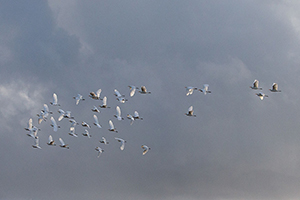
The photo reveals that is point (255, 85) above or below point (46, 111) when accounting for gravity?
above

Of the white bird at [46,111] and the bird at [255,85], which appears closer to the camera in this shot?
the bird at [255,85]

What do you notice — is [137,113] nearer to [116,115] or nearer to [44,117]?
[116,115]

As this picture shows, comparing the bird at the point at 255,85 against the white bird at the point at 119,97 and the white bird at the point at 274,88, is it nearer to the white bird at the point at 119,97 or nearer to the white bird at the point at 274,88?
the white bird at the point at 274,88

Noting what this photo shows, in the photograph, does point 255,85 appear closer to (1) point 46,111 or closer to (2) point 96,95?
(2) point 96,95

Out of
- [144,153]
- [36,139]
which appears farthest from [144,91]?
[36,139]

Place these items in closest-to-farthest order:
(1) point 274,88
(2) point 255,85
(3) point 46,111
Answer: (1) point 274,88, (2) point 255,85, (3) point 46,111

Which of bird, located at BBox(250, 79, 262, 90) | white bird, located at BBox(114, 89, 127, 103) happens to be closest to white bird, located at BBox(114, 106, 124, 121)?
white bird, located at BBox(114, 89, 127, 103)

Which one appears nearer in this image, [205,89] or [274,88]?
[274,88]

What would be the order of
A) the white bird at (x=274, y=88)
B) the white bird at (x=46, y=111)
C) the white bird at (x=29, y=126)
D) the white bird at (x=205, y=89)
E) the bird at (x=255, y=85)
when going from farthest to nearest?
1. the white bird at (x=29, y=126)
2. the white bird at (x=46, y=111)
3. the white bird at (x=205, y=89)
4. the bird at (x=255, y=85)
5. the white bird at (x=274, y=88)

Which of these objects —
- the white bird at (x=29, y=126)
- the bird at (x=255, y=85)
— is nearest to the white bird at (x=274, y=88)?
the bird at (x=255, y=85)

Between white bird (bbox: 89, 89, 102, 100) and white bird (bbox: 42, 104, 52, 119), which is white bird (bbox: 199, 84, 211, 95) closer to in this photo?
white bird (bbox: 89, 89, 102, 100)

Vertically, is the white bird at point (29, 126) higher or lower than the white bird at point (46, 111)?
lower

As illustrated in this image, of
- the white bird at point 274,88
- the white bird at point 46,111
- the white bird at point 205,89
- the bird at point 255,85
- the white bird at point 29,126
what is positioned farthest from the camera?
the white bird at point 29,126

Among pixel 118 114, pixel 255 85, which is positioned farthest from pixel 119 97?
pixel 255 85
